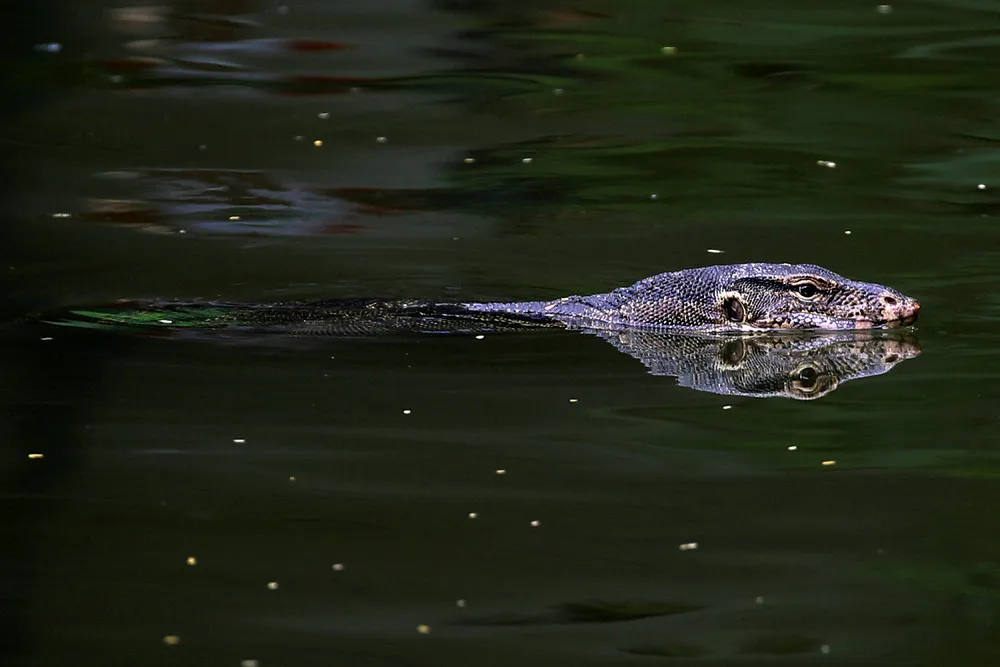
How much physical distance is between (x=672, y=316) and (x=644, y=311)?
5.9 inches

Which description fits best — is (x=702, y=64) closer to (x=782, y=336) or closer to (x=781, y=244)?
(x=781, y=244)

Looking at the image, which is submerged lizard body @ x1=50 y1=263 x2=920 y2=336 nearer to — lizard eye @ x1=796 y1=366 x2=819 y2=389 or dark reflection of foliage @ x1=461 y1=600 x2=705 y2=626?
lizard eye @ x1=796 y1=366 x2=819 y2=389

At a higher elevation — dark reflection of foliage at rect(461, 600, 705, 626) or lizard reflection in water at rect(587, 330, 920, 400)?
dark reflection of foliage at rect(461, 600, 705, 626)

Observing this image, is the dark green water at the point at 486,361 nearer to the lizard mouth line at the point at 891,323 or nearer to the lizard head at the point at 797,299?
the lizard mouth line at the point at 891,323

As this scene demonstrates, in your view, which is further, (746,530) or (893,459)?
(893,459)

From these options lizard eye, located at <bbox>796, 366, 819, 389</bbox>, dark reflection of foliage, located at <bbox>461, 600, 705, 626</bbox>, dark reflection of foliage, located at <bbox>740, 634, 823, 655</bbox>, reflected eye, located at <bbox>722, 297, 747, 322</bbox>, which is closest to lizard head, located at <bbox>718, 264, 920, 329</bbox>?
reflected eye, located at <bbox>722, 297, 747, 322</bbox>

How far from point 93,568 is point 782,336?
4336 millimetres

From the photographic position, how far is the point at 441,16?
15836 millimetres

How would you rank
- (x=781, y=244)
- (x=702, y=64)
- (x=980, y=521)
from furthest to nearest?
(x=702, y=64)
(x=781, y=244)
(x=980, y=521)

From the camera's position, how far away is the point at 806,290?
845 cm

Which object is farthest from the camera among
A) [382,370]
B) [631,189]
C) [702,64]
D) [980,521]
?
[702,64]

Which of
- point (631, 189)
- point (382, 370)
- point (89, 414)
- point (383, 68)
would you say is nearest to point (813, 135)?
point (631, 189)

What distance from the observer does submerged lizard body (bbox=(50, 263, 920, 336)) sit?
8.29 metres

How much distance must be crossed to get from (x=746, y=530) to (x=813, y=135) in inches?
296
